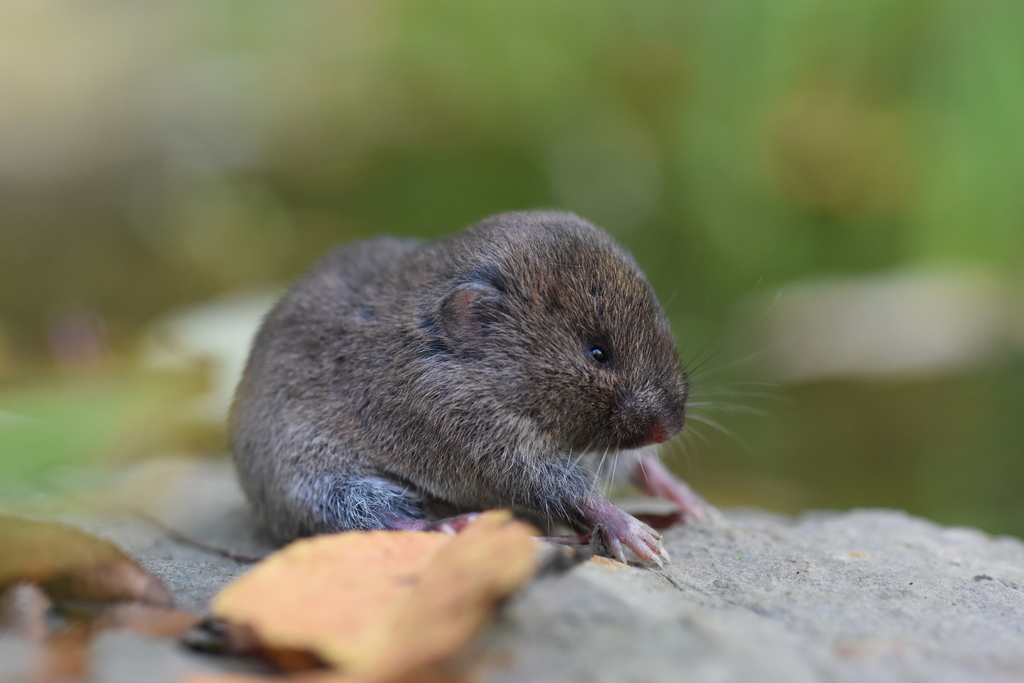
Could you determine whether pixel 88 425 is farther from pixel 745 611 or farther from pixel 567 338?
pixel 745 611

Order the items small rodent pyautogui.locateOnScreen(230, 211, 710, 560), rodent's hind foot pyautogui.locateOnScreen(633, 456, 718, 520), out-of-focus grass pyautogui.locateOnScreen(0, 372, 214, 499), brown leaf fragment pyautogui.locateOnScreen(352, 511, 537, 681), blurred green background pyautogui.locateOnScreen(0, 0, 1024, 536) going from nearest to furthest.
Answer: brown leaf fragment pyautogui.locateOnScreen(352, 511, 537, 681) < out-of-focus grass pyautogui.locateOnScreen(0, 372, 214, 499) < small rodent pyautogui.locateOnScreen(230, 211, 710, 560) < rodent's hind foot pyautogui.locateOnScreen(633, 456, 718, 520) < blurred green background pyautogui.locateOnScreen(0, 0, 1024, 536)

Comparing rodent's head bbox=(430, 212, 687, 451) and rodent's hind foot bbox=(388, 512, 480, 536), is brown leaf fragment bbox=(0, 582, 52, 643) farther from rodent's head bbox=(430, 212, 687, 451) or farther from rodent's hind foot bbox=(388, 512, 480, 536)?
rodent's head bbox=(430, 212, 687, 451)

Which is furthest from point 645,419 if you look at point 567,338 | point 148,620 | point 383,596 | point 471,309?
point 148,620

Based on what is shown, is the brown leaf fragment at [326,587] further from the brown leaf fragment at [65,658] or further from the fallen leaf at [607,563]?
the fallen leaf at [607,563]

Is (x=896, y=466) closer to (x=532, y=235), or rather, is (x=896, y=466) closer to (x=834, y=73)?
(x=834, y=73)

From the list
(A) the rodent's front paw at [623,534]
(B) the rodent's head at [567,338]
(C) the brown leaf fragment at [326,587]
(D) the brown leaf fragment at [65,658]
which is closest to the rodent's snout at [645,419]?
(B) the rodent's head at [567,338]

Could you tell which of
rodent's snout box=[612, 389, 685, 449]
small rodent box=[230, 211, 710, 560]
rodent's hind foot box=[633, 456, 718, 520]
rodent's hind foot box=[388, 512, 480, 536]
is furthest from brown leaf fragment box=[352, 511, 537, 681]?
Result: rodent's hind foot box=[633, 456, 718, 520]
